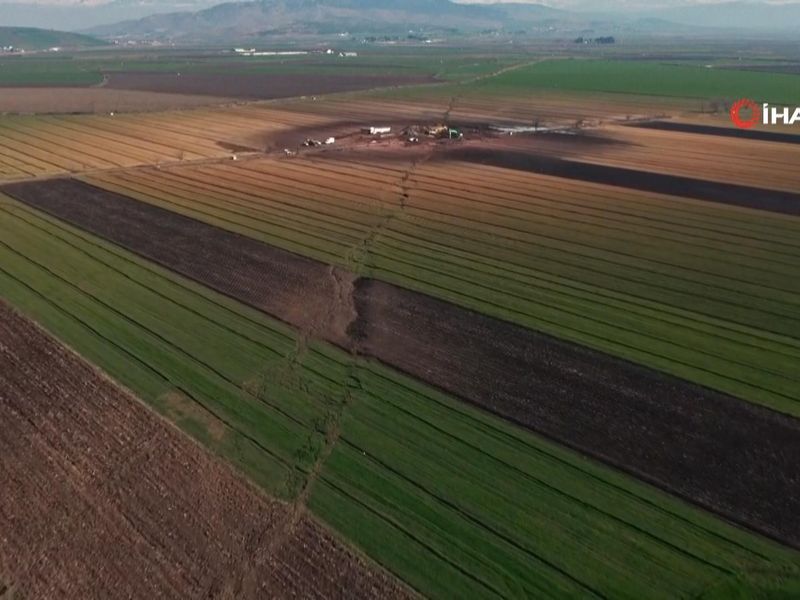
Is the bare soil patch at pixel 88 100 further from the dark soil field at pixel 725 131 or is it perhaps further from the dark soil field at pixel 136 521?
the dark soil field at pixel 136 521

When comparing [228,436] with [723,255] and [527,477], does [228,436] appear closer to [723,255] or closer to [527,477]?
[527,477]

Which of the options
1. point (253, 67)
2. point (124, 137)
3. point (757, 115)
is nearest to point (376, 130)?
point (124, 137)

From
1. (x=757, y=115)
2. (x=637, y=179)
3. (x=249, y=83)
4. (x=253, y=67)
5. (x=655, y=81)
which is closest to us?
(x=637, y=179)

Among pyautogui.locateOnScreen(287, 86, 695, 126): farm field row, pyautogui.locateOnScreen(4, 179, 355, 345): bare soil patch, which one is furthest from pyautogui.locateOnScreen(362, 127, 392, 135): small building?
pyautogui.locateOnScreen(4, 179, 355, 345): bare soil patch

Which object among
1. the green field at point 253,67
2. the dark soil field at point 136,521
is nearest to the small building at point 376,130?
the dark soil field at point 136,521

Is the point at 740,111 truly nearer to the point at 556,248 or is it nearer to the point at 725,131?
the point at 725,131

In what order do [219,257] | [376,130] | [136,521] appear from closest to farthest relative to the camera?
1. [136,521]
2. [219,257]
3. [376,130]
